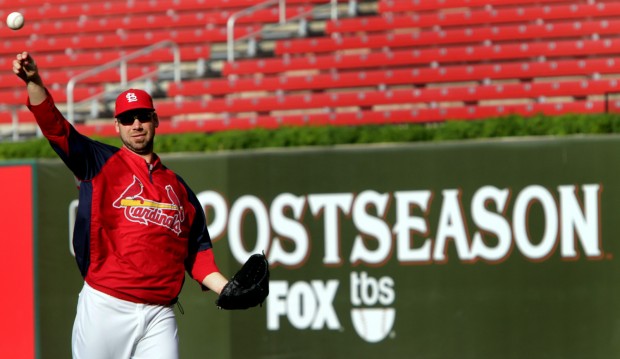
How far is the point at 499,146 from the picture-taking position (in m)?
7.35

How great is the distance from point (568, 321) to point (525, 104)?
3.78 m

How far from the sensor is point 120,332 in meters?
4.46

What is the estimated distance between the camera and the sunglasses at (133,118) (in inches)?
174

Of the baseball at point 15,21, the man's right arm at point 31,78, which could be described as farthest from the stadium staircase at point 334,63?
the man's right arm at point 31,78

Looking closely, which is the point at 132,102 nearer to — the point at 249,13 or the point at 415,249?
the point at 415,249

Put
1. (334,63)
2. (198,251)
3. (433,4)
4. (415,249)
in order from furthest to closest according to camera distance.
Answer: (433,4) < (334,63) < (415,249) < (198,251)

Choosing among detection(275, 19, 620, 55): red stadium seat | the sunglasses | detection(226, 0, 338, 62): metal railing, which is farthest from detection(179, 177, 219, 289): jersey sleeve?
detection(226, 0, 338, 62): metal railing

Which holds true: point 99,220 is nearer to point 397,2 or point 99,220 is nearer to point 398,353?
point 398,353

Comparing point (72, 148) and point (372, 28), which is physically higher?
point (372, 28)

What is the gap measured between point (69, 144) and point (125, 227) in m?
0.43

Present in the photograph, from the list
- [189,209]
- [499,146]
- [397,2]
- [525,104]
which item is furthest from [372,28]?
[189,209]

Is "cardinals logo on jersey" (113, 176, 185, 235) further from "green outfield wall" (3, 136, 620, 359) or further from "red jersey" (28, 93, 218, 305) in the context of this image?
"green outfield wall" (3, 136, 620, 359)

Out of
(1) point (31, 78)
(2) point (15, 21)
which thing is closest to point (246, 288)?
(1) point (31, 78)

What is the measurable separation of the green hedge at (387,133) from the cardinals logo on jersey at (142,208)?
3660 millimetres
